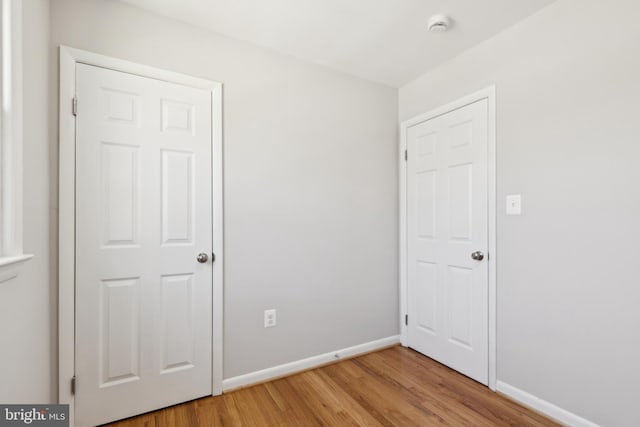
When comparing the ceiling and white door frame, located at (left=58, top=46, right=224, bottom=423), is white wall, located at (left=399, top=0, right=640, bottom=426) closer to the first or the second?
the ceiling

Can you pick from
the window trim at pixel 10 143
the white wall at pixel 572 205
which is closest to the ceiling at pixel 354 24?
the white wall at pixel 572 205

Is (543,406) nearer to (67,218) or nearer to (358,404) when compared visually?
(358,404)

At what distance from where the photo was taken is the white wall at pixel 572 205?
1.49 metres

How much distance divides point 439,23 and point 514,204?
1243 mm

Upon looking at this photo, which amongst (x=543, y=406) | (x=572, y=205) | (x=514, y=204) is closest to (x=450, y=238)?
(x=514, y=204)

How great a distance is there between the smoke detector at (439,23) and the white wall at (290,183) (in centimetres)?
81

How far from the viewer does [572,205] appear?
1673mm

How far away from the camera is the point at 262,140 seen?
7.14ft

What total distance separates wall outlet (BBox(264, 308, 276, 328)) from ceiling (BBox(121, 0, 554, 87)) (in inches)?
76.3

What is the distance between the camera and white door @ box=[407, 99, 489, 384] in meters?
2.14

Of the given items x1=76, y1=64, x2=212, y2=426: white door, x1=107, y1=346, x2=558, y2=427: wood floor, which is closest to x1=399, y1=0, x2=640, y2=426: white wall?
x1=107, y1=346, x2=558, y2=427: wood floor

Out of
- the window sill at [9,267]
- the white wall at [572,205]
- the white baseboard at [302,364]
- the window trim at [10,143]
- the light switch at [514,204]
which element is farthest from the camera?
the white baseboard at [302,364]

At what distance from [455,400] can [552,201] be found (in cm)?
136

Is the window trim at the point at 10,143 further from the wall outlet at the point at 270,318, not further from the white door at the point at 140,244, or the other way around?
the wall outlet at the point at 270,318
